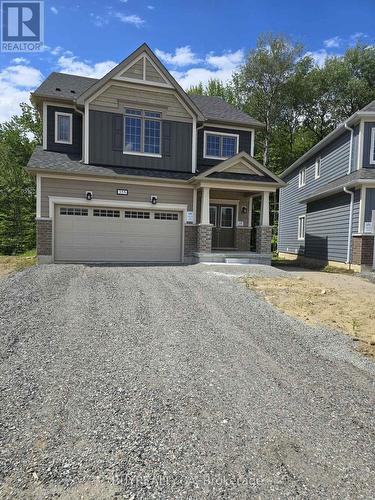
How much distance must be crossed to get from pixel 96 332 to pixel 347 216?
482 inches

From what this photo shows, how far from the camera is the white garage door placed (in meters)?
13.3

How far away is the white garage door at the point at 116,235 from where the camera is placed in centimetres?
→ 1329

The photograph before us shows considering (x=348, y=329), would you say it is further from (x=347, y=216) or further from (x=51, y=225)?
(x=51, y=225)

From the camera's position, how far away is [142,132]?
14250 millimetres

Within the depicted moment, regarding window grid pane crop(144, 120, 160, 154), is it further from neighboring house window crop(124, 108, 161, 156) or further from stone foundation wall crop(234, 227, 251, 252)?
stone foundation wall crop(234, 227, 251, 252)

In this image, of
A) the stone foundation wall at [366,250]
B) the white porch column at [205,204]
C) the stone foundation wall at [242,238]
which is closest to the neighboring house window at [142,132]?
the white porch column at [205,204]

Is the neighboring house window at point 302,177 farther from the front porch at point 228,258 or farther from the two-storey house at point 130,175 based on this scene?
the front porch at point 228,258

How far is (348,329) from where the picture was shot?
6062mm

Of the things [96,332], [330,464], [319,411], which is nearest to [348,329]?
[319,411]

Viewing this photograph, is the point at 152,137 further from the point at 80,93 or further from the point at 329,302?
the point at 329,302

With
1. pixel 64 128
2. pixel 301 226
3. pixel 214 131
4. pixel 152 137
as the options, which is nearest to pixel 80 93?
pixel 64 128

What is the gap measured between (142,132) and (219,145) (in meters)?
3.78

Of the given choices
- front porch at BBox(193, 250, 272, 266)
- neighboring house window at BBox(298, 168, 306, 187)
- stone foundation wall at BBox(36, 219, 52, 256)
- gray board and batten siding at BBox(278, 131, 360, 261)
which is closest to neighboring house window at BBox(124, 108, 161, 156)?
stone foundation wall at BBox(36, 219, 52, 256)

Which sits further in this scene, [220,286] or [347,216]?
[347,216]
